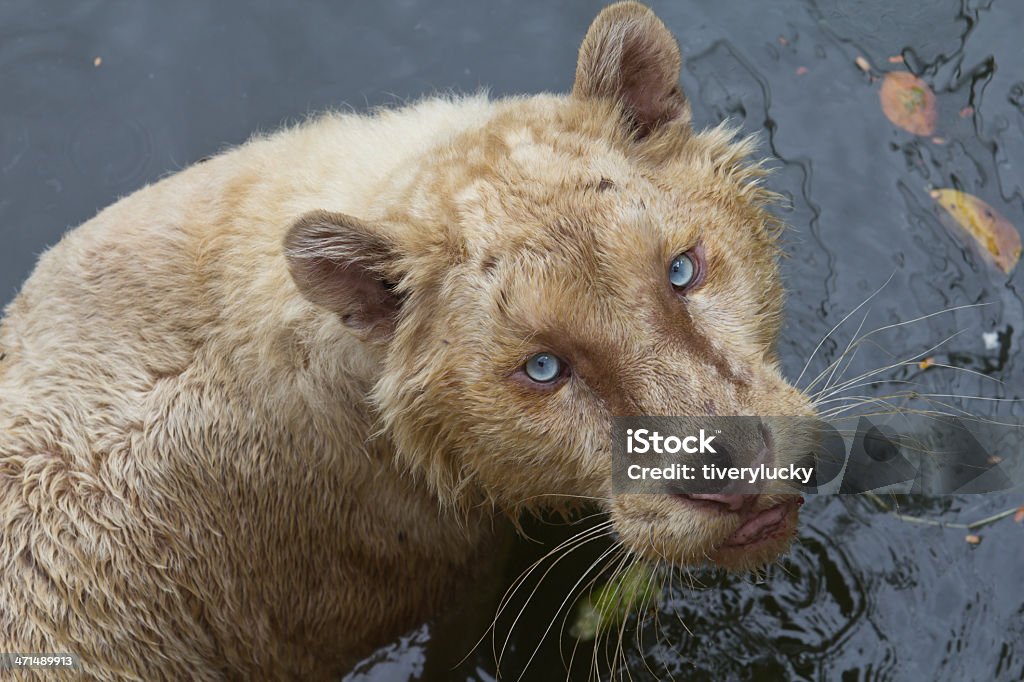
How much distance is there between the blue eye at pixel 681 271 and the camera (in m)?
4.58

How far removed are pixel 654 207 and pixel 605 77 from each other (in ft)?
2.62

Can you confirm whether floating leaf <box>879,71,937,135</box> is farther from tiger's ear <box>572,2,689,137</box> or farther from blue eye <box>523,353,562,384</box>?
blue eye <box>523,353,562,384</box>

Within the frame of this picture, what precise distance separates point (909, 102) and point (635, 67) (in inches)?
151

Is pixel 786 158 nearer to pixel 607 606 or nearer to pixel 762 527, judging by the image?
pixel 607 606

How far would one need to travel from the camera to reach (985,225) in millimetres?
7648

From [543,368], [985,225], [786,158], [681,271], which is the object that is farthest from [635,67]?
[985,225]

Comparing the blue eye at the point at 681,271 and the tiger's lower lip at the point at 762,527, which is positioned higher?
the blue eye at the point at 681,271

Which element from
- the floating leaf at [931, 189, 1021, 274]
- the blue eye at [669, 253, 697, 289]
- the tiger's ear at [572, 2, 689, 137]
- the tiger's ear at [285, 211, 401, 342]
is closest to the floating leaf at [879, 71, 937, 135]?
the floating leaf at [931, 189, 1021, 274]

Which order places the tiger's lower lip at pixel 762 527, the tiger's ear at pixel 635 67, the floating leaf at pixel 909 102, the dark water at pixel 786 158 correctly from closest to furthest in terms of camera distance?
the tiger's lower lip at pixel 762 527 < the tiger's ear at pixel 635 67 < the dark water at pixel 786 158 < the floating leaf at pixel 909 102

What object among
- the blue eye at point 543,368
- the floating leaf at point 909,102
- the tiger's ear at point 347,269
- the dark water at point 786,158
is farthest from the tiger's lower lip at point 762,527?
the floating leaf at point 909,102

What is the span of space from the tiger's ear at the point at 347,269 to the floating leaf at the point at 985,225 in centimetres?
456

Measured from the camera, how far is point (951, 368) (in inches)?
285

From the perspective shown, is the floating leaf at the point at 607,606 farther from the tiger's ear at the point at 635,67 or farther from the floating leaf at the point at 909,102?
the floating leaf at the point at 909,102

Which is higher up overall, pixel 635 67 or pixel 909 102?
pixel 909 102
